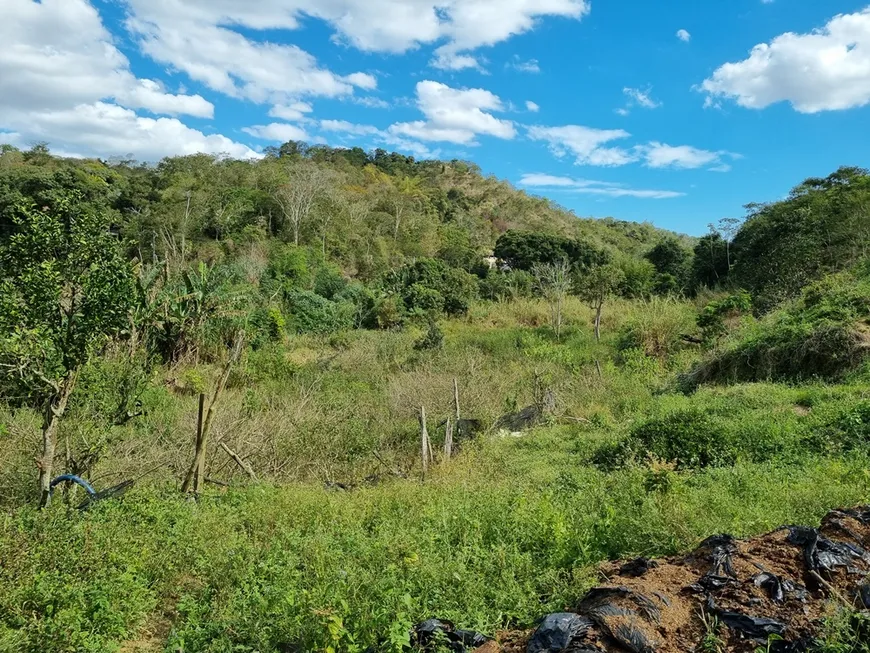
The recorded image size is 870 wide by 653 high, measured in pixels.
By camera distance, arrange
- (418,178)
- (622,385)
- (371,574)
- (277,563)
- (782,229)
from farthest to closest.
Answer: (418,178) < (782,229) < (622,385) < (277,563) < (371,574)

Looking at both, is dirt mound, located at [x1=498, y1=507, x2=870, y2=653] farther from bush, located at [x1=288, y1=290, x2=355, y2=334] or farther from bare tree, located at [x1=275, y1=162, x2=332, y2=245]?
bare tree, located at [x1=275, y1=162, x2=332, y2=245]

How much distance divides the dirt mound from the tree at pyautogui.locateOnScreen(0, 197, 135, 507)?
4.51 meters

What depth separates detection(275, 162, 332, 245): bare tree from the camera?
3041 cm

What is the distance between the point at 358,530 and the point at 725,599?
2.88m

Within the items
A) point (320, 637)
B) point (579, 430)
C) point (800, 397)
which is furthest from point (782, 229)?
point (320, 637)

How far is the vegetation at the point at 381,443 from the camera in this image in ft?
11.5

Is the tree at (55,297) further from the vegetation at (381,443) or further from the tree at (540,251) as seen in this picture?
the tree at (540,251)

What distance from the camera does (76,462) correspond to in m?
6.14

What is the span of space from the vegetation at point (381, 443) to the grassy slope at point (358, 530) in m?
0.03

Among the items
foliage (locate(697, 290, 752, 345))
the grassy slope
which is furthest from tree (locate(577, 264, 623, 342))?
the grassy slope

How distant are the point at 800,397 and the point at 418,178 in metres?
50.5

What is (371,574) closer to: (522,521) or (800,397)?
(522,521)

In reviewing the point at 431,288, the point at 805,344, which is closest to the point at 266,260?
the point at 431,288

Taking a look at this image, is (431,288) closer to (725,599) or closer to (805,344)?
(805,344)
